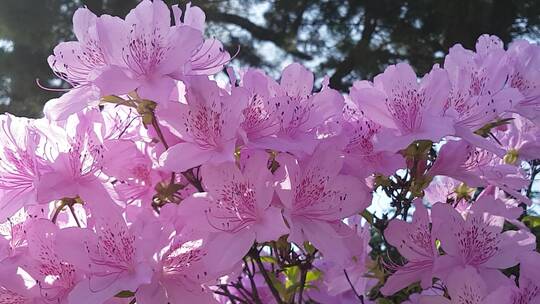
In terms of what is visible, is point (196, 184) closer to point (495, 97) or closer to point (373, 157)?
point (373, 157)

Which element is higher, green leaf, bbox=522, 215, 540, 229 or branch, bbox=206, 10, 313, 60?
green leaf, bbox=522, 215, 540, 229

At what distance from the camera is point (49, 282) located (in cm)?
79

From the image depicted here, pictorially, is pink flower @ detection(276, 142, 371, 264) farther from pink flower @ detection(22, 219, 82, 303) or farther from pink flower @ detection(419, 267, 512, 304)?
pink flower @ detection(22, 219, 82, 303)

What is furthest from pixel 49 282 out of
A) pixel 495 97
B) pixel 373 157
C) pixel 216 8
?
pixel 216 8

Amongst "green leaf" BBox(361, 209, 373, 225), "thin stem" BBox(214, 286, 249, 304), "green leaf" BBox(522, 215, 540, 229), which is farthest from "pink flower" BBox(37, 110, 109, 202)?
"green leaf" BBox(522, 215, 540, 229)

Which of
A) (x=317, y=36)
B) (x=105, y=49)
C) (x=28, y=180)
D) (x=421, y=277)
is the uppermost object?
(x=105, y=49)

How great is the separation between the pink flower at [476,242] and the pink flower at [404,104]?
0.11 m

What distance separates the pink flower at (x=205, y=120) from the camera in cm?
76

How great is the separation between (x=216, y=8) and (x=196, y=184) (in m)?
3.95

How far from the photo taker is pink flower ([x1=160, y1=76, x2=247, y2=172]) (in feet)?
2.49

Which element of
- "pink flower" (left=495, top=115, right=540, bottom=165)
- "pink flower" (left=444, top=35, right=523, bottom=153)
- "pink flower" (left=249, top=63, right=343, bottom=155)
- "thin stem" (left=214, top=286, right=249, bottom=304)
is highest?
"pink flower" (left=444, top=35, right=523, bottom=153)

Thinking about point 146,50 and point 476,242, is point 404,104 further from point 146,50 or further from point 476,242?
point 146,50

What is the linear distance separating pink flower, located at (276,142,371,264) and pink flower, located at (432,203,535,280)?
10cm

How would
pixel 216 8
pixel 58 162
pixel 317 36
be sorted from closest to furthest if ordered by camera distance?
pixel 58 162, pixel 216 8, pixel 317 36
